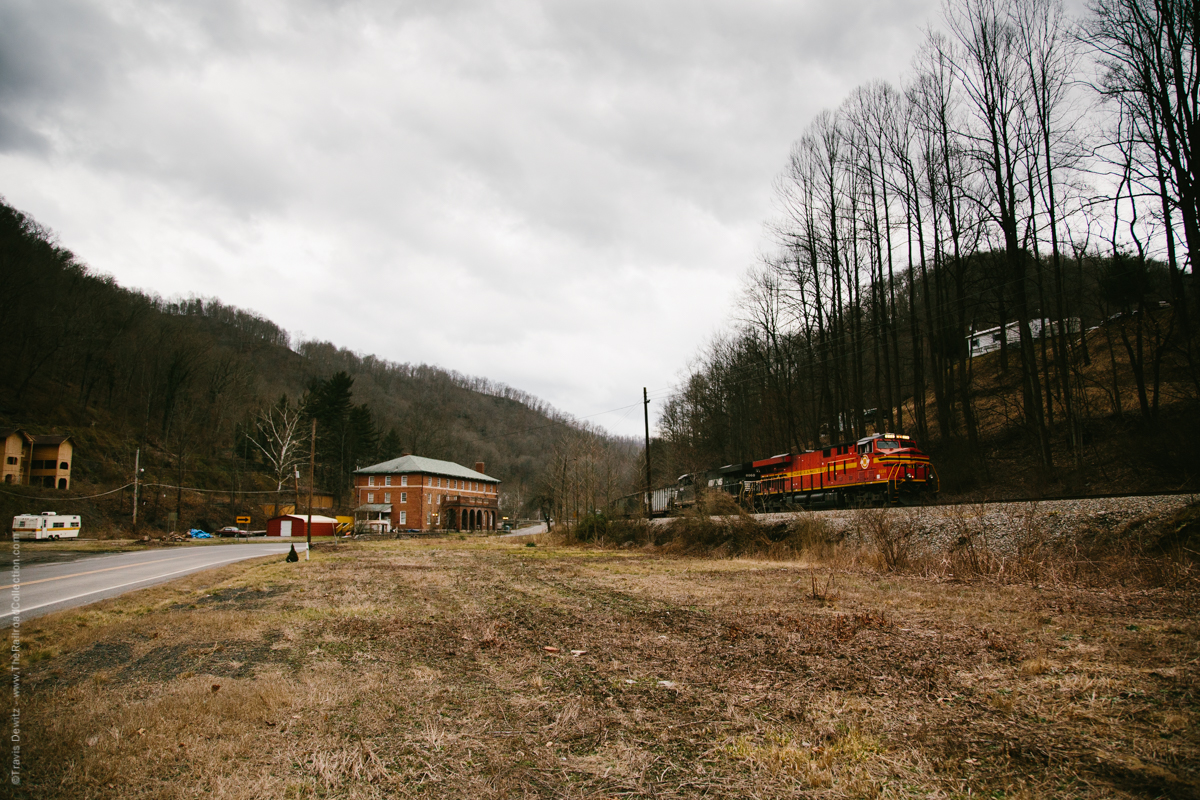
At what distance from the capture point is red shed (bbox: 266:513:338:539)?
5066 cm

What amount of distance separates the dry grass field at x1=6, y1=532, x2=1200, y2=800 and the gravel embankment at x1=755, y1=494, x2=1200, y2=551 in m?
2.67

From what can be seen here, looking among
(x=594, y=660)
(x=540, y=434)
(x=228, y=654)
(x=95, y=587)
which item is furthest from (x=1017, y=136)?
(x=540, y=434)

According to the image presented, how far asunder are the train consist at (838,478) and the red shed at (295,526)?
35522 millimetres

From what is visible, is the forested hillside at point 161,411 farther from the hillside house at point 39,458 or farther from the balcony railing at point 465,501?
the balcony railing at point 465,501

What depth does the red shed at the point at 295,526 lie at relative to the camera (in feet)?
166

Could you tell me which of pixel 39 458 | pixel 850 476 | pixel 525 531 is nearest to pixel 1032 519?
pixel 850 476

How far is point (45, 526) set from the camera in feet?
108

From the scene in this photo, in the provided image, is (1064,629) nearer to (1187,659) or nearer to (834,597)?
(1187,659)

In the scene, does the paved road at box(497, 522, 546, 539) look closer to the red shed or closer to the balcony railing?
the balcony railing

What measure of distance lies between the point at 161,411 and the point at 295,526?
87.9 ft

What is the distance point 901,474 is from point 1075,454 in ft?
17.6

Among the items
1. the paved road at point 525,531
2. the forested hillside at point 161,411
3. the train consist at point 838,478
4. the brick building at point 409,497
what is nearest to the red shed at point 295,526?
the forested hillside at point 161,411

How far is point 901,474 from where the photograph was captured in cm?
1962

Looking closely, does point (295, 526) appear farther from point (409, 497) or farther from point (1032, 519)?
point (1032, 519)
